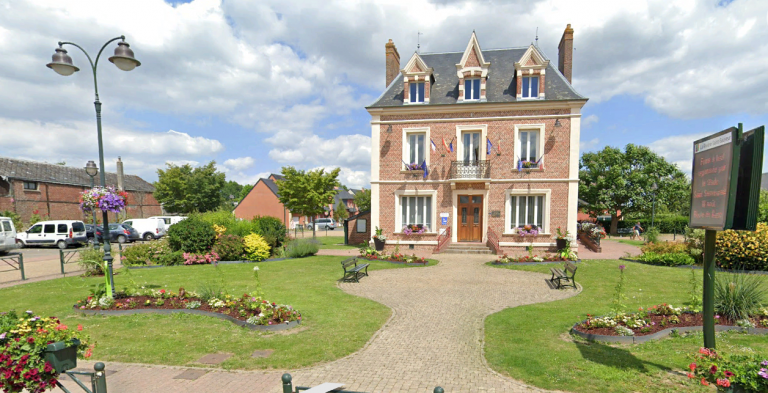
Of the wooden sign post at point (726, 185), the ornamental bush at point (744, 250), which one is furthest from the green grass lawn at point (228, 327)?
the ornamental bush at point (744, 250)

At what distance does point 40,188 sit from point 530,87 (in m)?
42.8

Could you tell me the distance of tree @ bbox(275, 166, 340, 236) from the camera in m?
30.5

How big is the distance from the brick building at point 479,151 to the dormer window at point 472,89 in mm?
57

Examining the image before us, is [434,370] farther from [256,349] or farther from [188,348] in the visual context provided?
[188,348]

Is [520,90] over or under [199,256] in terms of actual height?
over

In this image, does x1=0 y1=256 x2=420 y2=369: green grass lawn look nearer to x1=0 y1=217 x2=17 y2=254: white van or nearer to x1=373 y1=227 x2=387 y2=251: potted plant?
x1=373 y1=227 x2=387 y2=251: potted plant

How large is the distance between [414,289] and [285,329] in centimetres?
466

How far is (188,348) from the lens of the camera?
5969 millimetres

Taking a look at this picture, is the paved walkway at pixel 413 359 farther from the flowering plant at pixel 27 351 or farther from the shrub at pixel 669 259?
the shrub at pixel 669 259

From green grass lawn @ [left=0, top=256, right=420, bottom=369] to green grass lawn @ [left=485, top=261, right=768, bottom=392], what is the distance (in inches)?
99.9

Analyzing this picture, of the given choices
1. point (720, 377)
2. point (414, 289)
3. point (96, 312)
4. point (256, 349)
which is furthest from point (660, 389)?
point (96, 312)

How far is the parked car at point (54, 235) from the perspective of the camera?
2275cm

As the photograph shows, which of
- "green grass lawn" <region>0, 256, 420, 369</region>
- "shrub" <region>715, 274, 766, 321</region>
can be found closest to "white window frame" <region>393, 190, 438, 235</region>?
"green grass lawn" <region>0, 256, 420, 369</region>

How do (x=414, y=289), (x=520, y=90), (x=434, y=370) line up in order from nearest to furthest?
(x=434, y=370) < (x=414, y=289) < (x=520, y=90)
